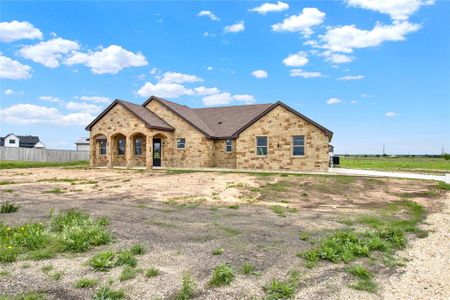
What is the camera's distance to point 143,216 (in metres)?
9.57

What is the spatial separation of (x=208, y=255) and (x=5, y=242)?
4028 millimetres

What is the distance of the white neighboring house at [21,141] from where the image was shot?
86.2 metres

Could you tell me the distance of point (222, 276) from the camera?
5.25 m

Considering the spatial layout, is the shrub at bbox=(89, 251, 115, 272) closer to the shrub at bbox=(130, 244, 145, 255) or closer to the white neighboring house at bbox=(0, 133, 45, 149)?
the shrub at bbox=(130, 244, 145, 255)

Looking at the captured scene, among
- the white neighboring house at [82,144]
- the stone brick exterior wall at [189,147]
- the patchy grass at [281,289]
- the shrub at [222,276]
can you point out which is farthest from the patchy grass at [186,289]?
the white neighboring house at [82,144]

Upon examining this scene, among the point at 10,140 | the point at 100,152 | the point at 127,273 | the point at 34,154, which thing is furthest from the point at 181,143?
the point at 10,140

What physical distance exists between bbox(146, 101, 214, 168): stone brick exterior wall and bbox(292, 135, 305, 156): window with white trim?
7.65 meters

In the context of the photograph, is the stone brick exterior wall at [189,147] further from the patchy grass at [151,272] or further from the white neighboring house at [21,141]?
the white neighboring house at [21,141]

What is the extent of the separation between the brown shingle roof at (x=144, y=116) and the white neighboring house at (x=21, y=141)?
69030mm

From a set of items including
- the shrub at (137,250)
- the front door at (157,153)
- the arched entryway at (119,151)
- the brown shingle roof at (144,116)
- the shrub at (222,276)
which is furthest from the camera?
the arched entryway at (119,151)

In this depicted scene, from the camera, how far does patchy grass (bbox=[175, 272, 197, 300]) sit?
4680 mm

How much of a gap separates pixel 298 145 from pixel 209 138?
7.93 m

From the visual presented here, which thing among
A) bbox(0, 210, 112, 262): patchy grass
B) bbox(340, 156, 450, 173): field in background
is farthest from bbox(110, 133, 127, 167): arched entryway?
bbox(0, 210, 112, 262): patchy grass

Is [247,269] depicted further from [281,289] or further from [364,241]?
[364,241]
